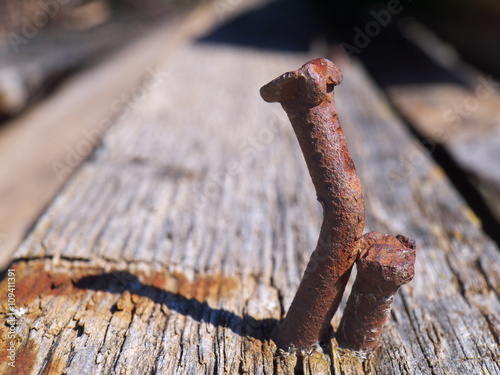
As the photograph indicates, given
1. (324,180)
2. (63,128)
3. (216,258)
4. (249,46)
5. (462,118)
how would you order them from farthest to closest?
1. (249,46)
2. (63,128)
3. (462,118)
4. (216,258)
5. (324,180)

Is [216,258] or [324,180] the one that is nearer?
[324,180]

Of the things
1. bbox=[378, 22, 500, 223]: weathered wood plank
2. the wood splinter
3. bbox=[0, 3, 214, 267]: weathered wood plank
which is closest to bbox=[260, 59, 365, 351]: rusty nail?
the wood splinter

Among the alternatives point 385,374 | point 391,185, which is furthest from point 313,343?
point 391,185

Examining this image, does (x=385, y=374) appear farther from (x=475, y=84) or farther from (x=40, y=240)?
(x=475, y=84)

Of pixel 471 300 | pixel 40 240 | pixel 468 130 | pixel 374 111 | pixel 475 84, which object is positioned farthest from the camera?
pixel 475 84

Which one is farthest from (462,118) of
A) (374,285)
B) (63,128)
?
(63,128)

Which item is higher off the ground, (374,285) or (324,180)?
(324,180)

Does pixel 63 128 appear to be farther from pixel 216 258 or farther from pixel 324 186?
pixel 324 186
